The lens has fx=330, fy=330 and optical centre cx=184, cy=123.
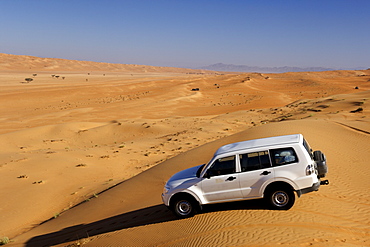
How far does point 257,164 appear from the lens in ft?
26.2

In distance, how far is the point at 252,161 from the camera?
8.03 m

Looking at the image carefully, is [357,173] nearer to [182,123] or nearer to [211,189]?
[211,189]

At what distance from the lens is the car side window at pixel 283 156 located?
307 inches

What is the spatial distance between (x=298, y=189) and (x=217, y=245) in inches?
98.4

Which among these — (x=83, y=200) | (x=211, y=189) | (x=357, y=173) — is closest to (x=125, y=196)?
(x=83, y=200)

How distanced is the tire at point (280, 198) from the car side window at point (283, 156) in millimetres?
628

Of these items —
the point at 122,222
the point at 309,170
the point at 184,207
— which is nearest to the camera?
the point at 309,170

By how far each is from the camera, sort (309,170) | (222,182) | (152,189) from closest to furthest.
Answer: (309,170), (222,182), (152,189)

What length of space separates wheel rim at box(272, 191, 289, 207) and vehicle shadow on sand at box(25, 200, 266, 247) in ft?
1.24

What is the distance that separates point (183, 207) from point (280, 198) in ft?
7.83

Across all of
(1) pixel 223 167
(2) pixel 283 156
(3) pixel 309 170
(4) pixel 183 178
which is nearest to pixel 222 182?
(1) pixel 223 167

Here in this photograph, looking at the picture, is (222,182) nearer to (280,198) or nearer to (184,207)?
(184,207)

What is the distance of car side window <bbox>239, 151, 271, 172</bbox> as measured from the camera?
7.97 meters

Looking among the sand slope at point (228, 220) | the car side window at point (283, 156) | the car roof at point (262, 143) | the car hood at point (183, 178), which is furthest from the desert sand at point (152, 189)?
the car roof at point (262, 143)
